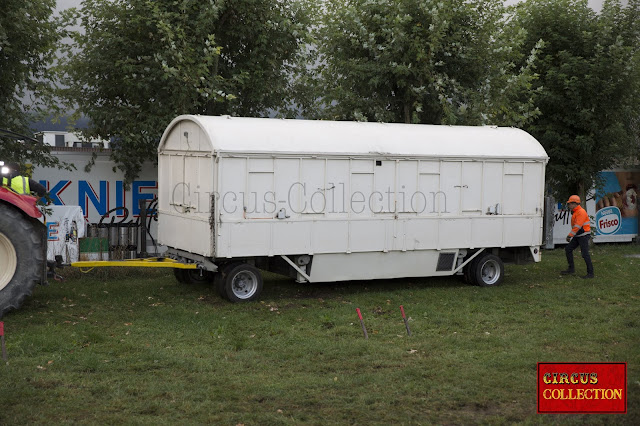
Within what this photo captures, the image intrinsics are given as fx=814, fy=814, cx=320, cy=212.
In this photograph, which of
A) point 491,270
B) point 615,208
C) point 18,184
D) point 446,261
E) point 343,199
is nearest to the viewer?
point 18,184

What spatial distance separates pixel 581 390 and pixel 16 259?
758cm

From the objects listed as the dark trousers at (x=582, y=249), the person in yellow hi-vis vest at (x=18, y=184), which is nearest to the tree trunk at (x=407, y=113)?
the dark trousers at (x=582, y=249)

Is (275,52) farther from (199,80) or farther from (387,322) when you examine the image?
(387,322)

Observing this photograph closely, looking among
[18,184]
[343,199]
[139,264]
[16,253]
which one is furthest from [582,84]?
[16,253]

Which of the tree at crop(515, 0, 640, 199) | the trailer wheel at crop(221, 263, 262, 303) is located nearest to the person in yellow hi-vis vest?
the trailer wheel at crop(221, 263, 262, 303)

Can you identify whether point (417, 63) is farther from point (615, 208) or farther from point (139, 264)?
point (615, 208)

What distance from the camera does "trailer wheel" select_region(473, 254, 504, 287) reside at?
1544 cm

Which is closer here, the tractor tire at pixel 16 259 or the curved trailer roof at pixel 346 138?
the tractor tire at pixel 16 259

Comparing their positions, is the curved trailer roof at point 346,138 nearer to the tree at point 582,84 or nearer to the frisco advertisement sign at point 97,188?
the frisco advertisement sign at point 97,188

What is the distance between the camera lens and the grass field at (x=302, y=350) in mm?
7441

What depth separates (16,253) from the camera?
11047 millimetres

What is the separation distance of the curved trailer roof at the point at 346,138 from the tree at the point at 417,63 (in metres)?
2.71

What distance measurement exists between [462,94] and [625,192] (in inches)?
341

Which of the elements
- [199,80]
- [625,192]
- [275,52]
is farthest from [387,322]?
[625,192]
